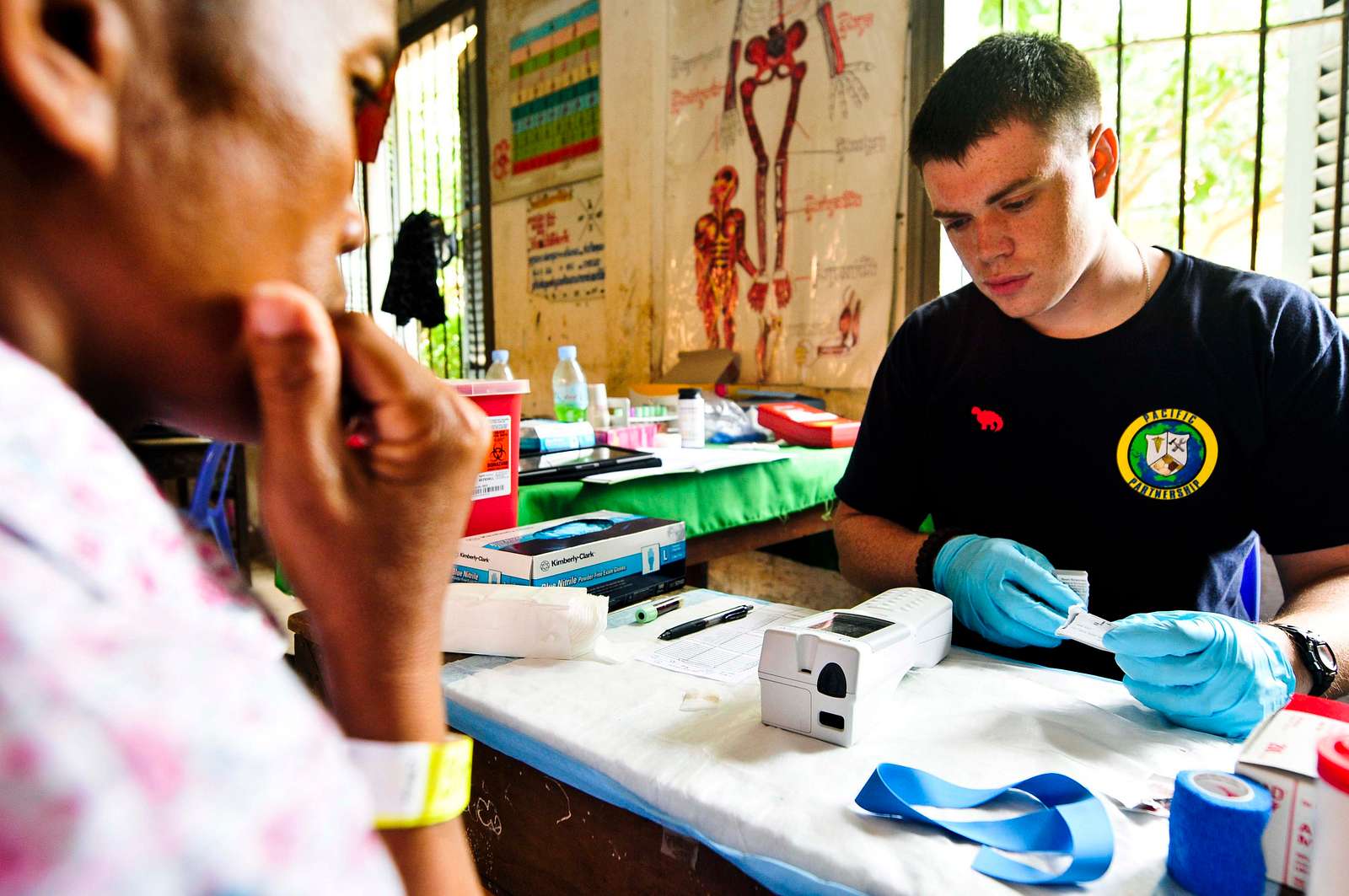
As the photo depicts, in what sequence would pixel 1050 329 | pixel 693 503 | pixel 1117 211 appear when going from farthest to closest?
pixel 1117 211 → pixel 693 503 → pixel 1050 329

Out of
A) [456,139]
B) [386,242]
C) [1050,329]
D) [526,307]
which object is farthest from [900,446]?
[386,242]

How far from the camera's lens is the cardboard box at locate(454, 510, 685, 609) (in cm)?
108

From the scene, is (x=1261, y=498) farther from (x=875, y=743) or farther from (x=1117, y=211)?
(x=1117, y=211)

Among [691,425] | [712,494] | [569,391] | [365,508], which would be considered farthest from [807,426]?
[365,508]

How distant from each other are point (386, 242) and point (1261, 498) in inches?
236

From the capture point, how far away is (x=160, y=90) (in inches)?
11.6

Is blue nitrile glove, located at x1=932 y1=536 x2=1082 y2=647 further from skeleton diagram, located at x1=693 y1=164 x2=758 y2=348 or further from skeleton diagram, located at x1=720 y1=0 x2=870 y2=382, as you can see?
skeleton diagram, located at x1=693 y1=164 x2=758 y2=348

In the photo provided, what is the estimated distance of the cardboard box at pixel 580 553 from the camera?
1080 mm

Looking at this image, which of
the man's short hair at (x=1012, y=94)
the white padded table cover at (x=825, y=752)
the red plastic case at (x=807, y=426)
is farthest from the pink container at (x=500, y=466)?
the red plastic case at (x=807, y=426)

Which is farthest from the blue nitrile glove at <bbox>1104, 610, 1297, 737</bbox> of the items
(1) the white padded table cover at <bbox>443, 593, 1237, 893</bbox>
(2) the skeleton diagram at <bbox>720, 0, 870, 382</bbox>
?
(2) the skeleton diagram at <bbox>720, 0, 870, 382</bbox>

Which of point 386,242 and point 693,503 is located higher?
point 386,242

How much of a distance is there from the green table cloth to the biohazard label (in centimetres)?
14

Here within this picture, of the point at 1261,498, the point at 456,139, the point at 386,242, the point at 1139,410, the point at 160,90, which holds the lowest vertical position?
the point at 1261,498

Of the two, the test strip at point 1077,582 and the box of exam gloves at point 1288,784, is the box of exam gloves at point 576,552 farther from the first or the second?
the box of exam gloves at point 1288,784
